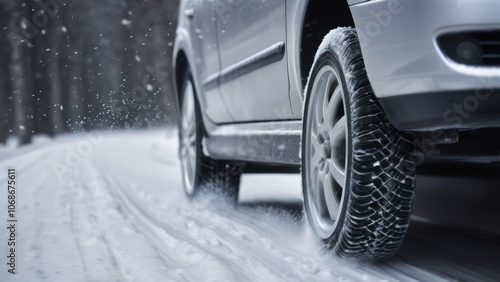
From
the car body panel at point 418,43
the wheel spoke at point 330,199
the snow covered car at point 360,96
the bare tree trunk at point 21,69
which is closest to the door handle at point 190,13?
the snow covered car at point 360,96

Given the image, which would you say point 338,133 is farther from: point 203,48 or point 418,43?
point 203,48

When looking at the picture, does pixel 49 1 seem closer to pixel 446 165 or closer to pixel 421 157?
pixel 446 165

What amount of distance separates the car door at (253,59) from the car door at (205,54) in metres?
0.13

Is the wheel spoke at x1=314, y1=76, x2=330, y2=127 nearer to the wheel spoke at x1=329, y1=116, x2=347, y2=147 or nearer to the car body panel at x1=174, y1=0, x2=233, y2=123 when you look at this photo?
the wheel spoke at x1=329, y1=116, x2=347, y2=147

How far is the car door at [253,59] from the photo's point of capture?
3.25 m

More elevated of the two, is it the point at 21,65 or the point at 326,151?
the point at 21,65

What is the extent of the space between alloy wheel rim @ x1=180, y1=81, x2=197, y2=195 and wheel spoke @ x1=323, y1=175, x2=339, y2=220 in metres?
2.25

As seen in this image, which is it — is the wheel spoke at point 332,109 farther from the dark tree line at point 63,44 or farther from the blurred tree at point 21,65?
the blurred tree at point 21,65

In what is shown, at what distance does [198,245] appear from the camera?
3.11 m

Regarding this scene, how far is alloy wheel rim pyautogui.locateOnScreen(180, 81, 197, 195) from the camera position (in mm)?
5086

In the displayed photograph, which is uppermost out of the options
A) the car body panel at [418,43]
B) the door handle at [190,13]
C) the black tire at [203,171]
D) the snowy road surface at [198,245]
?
the door handle at [190,13]

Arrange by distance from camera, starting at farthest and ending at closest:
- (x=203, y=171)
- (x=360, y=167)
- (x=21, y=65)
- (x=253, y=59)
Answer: (x=21, y=65) < (x=203, y=171) < (x=253, y=59) < (x=360, y=167)

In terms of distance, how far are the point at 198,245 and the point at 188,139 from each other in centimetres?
227

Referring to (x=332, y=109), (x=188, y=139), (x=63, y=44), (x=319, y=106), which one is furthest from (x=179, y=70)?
(x=63, y=44)
